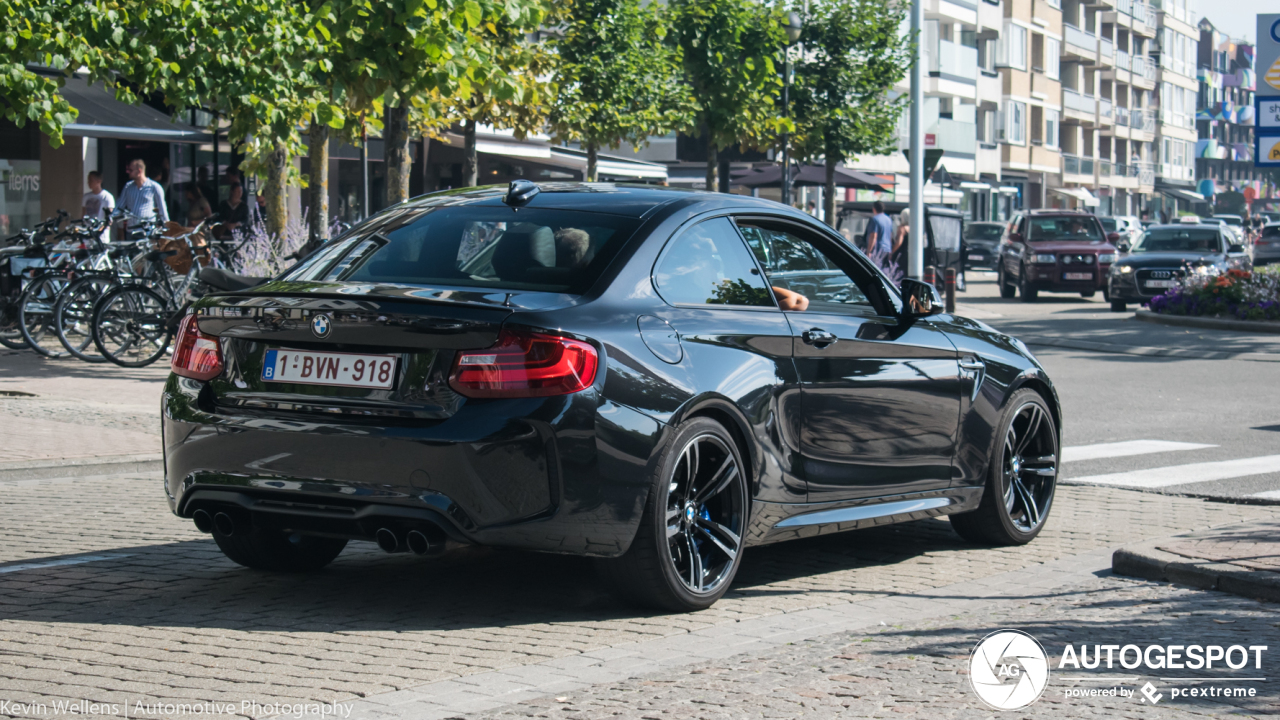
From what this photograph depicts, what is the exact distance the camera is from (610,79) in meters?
29.0

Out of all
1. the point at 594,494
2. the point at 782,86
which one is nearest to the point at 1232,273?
the point at 782,86

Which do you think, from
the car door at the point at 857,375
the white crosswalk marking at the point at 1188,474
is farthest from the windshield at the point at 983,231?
the car door at the point at 857,375

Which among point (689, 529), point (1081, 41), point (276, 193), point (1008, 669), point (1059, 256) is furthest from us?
point (1081, 41)

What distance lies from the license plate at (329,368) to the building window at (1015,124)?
75.6 metres

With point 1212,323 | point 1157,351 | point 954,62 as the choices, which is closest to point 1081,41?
point 954,62

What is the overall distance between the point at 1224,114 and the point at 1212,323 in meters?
137

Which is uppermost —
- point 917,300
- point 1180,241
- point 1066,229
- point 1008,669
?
point 1066,229

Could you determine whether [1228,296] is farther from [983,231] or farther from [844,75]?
[983,231]

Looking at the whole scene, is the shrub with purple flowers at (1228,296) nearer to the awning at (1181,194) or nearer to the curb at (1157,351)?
the curb at (1157,351)

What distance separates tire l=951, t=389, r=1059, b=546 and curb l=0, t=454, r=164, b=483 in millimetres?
4676

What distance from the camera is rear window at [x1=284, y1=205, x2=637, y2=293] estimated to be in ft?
18.4

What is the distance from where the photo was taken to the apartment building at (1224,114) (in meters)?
149

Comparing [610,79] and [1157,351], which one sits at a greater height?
[610,79]

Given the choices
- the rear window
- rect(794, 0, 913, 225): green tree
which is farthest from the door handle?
rect(794, 0, 913, 225): green tree
